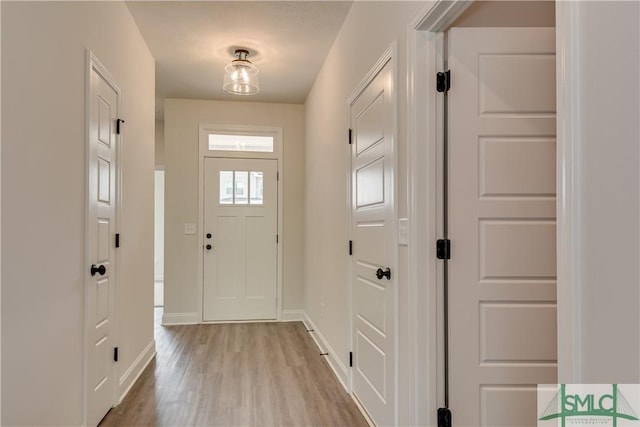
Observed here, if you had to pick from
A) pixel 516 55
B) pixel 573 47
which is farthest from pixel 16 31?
pixel 516 55

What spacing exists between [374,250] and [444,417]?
3.01 ft

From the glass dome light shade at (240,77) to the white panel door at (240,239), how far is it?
4.68 feet

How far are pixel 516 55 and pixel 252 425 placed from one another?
235 centimetres

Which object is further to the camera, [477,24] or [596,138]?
[477,24]

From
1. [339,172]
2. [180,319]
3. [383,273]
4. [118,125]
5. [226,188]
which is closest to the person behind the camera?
[383,273]

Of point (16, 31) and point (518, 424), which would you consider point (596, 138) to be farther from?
point (16, 31)

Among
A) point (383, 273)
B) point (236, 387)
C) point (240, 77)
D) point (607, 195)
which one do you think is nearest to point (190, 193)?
point (240, 77)

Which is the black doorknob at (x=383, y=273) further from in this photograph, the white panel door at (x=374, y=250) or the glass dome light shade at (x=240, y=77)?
the glass dome light shade at (x=240, y=77)

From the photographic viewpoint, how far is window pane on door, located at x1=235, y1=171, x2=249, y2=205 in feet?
16.0

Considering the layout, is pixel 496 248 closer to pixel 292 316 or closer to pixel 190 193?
pixel 292 316

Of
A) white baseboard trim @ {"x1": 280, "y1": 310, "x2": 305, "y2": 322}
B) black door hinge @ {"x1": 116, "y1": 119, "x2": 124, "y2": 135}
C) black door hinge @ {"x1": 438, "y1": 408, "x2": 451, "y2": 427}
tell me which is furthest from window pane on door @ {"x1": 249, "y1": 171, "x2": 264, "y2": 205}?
black door hinge @ {"x1": 438, "y1": 408, "x2": 451, "y2": 427}

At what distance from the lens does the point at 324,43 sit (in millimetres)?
3346

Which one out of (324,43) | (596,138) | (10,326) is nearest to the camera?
(596,138)

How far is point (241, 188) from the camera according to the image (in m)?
4.89
